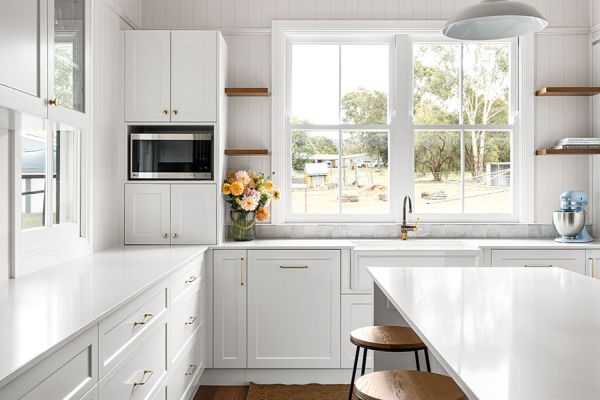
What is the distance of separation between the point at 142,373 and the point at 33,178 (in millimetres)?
1106

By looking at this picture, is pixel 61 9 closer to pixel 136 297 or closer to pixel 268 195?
A: pixel 136 297

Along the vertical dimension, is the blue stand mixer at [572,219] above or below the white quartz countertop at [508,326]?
above

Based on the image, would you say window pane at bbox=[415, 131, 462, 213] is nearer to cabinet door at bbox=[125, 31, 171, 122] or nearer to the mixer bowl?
the mixer bowl

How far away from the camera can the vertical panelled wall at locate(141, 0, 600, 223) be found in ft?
13.6

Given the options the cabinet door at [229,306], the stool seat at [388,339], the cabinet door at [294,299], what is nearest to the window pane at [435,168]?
the cabinet door at [294,299]

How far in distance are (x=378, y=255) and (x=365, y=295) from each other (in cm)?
27

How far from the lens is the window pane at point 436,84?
424cm

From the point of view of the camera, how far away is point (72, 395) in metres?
1.55

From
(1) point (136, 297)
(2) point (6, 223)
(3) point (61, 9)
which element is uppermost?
(3) point (61, 9)

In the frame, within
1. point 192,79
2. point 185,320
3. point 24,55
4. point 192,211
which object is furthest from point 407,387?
point 192,79

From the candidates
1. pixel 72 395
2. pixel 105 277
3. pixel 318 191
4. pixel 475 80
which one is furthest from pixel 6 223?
pixel 475 80

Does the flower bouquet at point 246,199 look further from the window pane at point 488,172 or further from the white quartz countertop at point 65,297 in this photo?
the window pane at point 488,172

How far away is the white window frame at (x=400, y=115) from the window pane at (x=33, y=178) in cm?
172

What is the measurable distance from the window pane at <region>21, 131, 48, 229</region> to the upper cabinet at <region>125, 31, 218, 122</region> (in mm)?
960
